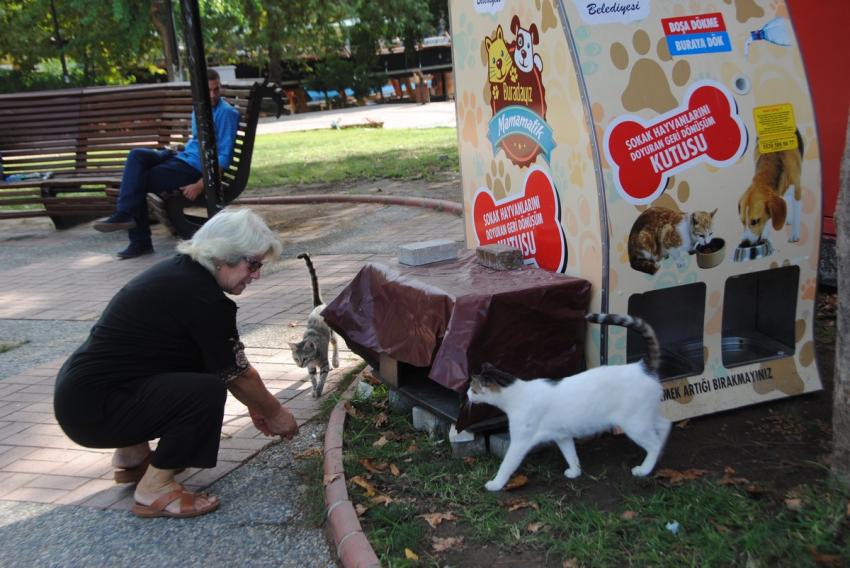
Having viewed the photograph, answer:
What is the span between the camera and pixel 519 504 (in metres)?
3.54

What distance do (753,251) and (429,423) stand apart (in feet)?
6.11

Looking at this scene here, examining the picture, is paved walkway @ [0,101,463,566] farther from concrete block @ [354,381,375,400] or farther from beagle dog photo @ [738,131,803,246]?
beagle dog photo @ [738,131,803,246]

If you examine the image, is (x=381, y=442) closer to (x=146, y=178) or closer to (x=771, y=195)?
(x=771, y=195)

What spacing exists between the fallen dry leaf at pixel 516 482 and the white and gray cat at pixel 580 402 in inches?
2.2

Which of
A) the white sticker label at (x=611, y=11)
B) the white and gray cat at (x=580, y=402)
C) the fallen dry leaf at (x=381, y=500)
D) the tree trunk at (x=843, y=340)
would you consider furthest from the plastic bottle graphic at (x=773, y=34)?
the fallen dry leaf at (x=381, y=500)

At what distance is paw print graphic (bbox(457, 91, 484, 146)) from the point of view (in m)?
4.82

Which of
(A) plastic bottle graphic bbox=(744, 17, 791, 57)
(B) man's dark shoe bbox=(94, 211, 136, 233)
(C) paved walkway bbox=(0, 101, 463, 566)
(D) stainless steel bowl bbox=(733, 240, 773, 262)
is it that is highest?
(A) plastic bottle graphic bbox=(744, 17, 791, 57)

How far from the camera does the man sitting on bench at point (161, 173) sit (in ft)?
29.2

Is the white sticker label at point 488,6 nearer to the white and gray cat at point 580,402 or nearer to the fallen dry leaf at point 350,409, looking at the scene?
the white and gray cat at point 580,402

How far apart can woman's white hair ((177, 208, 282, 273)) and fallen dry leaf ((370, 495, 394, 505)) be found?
1218 mm

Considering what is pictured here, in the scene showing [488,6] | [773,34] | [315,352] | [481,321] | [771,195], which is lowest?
[315,352]

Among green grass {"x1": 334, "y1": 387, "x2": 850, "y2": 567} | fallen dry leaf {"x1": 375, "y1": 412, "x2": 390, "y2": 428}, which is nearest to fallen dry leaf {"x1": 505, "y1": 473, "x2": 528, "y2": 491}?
green grass {"x1": 334, "y1": 387, "x2": 850, "y2": 567}

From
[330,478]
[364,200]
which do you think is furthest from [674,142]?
[364,200]

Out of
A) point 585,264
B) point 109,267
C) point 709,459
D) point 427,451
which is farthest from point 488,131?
point 109,267
